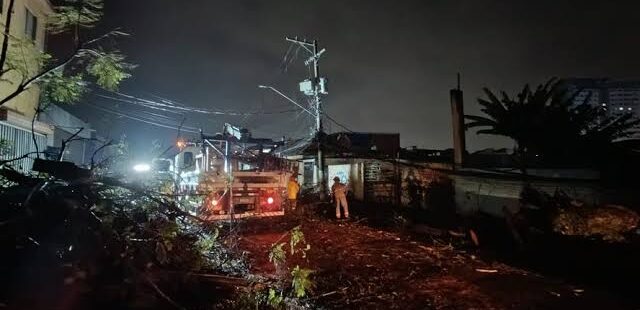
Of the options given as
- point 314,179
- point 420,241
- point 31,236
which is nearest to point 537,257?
point 420,241

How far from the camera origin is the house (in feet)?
36.7

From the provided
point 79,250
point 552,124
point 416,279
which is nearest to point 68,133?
point 79,250

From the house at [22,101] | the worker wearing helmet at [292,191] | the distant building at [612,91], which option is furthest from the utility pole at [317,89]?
the distant building at [612,91]

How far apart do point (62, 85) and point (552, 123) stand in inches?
776

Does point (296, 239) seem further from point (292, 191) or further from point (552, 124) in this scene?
point (552, 124)

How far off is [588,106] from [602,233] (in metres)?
12.2

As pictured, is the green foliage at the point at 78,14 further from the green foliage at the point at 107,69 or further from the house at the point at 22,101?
the house at the point at 22,101

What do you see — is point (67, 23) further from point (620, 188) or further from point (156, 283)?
point (620, 188)

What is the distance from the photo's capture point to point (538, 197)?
1212 cm

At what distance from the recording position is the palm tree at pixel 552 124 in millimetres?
18766

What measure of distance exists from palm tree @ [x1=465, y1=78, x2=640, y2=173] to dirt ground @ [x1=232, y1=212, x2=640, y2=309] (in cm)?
1024

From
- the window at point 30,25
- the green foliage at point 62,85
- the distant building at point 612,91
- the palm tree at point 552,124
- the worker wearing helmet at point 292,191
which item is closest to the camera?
the green foliage at point 62,85

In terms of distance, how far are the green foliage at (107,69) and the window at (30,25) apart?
23.4ft

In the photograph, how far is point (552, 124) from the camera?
20.0 metres
